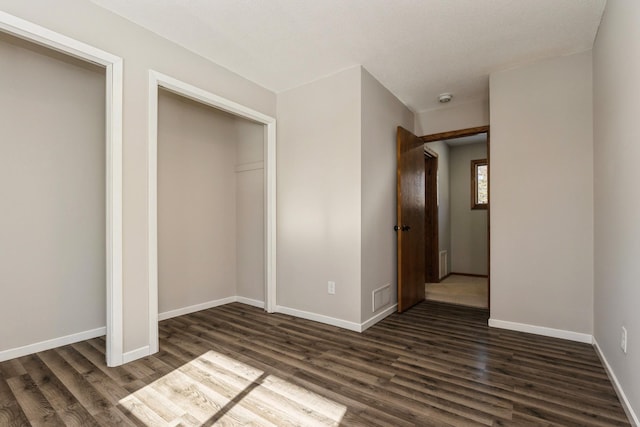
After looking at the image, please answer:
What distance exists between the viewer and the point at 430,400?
75.8 inches

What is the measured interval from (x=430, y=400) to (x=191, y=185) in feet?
10.6

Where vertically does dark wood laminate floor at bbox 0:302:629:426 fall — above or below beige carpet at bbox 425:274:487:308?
above

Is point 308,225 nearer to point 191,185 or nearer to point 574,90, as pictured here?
point 191,185

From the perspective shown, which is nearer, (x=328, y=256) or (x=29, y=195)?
(x=29, y=195)

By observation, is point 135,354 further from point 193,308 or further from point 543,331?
point 543,331

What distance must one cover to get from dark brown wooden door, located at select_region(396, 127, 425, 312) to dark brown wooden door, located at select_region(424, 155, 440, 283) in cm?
140

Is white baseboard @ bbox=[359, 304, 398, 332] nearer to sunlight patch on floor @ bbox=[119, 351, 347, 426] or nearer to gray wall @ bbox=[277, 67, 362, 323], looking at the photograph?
gray wall @ bbox=[277, 67, 362, 323]

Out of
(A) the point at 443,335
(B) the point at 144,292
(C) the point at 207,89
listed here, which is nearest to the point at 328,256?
(A) the point at 443,335

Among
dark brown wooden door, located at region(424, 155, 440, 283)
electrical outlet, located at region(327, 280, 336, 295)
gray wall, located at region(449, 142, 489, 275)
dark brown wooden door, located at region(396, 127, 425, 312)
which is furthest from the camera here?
gray wall, located at region(449, 142, 489, 275)

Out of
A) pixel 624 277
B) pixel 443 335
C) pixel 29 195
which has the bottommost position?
pixel 443 335

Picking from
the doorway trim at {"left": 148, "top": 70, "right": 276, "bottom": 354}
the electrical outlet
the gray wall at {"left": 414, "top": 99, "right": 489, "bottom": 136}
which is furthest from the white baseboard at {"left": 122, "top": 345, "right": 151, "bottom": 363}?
the gray wall at {"left": 414, "top": 99, "right": 489, "bottom": 136}

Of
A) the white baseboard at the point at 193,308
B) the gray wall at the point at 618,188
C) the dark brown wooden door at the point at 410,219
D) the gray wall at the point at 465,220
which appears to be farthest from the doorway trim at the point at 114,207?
the gray wall at the point at 465,220

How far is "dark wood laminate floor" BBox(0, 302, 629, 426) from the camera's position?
1.78 m

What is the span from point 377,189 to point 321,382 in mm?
2003
